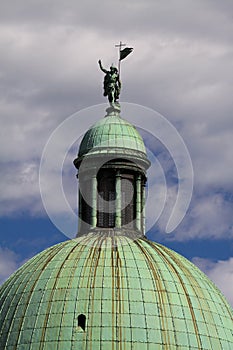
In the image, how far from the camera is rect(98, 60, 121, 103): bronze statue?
283 feet

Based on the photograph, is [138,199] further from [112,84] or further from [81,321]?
[81,321]

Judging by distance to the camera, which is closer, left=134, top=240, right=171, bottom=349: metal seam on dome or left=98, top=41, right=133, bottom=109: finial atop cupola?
left=134, top=240, right=171, bottom=349: metal seam on dome

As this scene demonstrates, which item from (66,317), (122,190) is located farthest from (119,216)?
(66,317)

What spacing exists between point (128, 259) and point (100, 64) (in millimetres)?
13912

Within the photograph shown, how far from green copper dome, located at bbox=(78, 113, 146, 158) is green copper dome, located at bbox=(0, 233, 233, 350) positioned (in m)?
5.90

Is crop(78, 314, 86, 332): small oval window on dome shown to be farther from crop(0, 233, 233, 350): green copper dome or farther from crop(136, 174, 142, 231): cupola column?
crop(136, 174, 142, 231): cupola column

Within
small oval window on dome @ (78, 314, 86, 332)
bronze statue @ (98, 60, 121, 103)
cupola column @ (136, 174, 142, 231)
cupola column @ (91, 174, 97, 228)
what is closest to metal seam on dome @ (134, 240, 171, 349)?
cupola column @ (136, 174, 142, 231)

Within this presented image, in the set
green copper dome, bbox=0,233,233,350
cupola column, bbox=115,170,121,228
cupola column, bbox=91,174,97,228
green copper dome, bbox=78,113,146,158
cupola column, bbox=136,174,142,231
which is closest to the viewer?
green copper dome, bbox=0,233,233,350

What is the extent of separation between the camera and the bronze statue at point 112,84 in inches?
3398

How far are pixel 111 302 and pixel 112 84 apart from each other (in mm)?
16380

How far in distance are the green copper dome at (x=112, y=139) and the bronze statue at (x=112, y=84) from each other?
1694 mm

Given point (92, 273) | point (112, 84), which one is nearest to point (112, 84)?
point (112, 84)

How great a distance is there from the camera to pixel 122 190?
83.7m

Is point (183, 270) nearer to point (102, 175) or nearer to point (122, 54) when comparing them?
point (102, 175)
